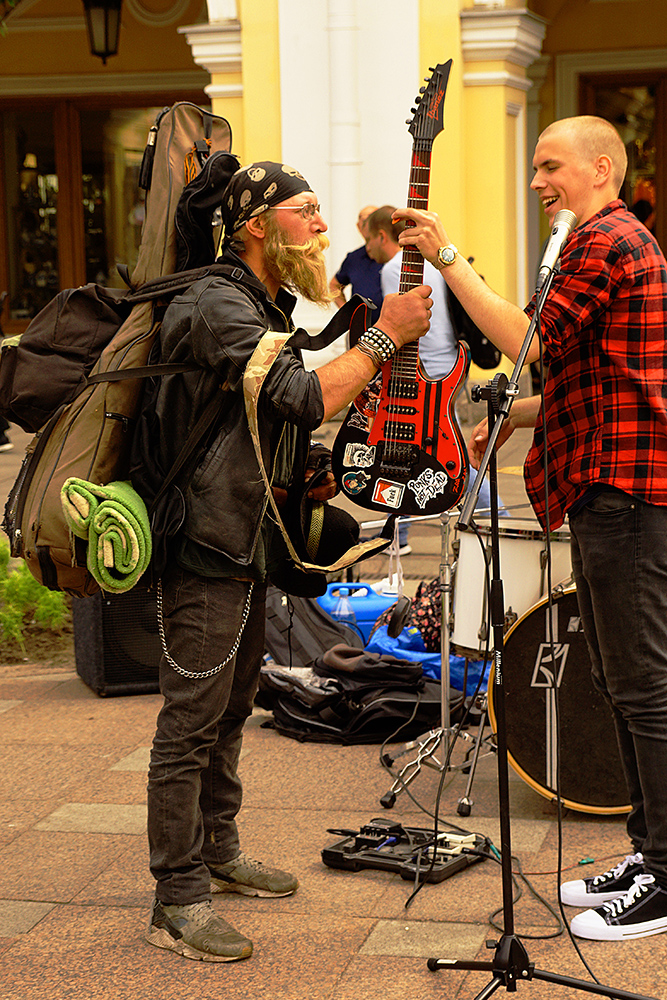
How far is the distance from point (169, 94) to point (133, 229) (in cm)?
191

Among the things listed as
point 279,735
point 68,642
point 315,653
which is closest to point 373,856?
point 279,735

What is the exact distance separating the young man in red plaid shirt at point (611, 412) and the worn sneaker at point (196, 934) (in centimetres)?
88

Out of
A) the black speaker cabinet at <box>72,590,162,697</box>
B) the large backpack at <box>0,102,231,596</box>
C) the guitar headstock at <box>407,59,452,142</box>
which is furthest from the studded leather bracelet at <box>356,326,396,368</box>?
the black speaker cabinet at <box>72,590,162,697</box>

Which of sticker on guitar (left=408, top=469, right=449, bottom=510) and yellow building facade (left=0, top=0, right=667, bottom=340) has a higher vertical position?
yellow building facade (left=0, top=0, right=667, bottom=340)

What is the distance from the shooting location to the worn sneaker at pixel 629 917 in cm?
343

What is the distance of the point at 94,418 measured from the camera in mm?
3359

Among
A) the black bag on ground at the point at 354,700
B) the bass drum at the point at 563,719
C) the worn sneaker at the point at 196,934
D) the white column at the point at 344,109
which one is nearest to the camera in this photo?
the worn sneaker at the point at 196,934

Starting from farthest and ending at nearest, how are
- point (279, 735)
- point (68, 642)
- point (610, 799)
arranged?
point (68, 642), point (279, 735), point (610, 799)

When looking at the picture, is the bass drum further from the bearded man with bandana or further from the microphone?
the microphone

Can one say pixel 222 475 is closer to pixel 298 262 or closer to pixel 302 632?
pixel 298 262

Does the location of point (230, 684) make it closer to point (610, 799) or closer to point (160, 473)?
point (160, 473)

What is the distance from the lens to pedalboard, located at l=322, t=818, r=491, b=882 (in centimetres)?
382

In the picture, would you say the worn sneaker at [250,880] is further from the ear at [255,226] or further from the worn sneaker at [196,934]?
the ear at [255,226]

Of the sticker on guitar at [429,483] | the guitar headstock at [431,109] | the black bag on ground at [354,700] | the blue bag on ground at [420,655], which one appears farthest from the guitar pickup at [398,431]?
the blue bag on ground at [420,655]
